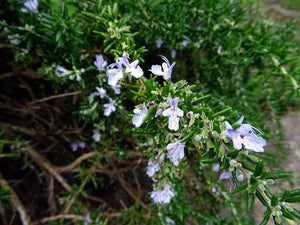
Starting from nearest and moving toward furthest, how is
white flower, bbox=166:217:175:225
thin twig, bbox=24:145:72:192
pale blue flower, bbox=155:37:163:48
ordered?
1. pale blue flower, bbox=155:37:163:48
2. white flower, bbox=166:217:175:225
3. thin twig, bbox=24:145:72:192

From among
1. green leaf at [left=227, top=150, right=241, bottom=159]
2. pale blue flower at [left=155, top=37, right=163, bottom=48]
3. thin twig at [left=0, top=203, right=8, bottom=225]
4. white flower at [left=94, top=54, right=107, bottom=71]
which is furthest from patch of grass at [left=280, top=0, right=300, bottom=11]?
thin twig at [left=0, top=203, right=8, bottom=225]

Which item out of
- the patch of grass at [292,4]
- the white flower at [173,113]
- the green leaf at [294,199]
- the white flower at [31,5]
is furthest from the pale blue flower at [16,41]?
the patch of grass at [292,4]

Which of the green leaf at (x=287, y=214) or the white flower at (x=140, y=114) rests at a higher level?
the white flower at (x=140, y=114)

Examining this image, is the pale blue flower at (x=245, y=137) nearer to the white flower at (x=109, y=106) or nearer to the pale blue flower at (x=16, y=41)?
the white flower at (x=109, y=106)

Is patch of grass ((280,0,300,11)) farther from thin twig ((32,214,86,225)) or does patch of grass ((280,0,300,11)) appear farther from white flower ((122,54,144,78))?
thin twig ((32,214,86,225))

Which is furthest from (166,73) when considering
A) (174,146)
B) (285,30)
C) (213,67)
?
(285,30)

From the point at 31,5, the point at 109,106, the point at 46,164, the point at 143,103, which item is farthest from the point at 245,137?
the point at 46,164
